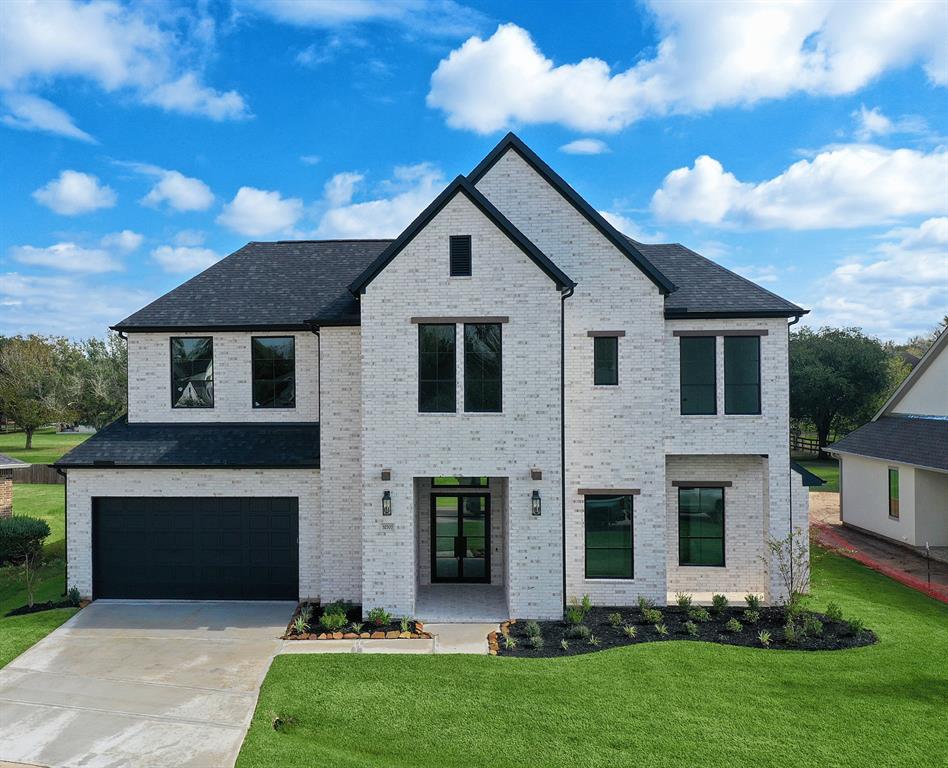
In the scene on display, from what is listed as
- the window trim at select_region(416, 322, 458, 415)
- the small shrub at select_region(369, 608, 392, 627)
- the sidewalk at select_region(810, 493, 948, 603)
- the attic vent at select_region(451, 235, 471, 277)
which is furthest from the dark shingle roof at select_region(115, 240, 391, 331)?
the sidewalk at select_region(810, 493, 948, 603)

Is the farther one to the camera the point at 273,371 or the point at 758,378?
the point at 273,371

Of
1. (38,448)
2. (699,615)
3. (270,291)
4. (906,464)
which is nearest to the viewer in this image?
(699,615)

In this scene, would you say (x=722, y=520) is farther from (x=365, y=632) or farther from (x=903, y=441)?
(x=903, y=441)

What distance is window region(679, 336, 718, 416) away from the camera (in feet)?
46.5

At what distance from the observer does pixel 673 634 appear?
38.6ft

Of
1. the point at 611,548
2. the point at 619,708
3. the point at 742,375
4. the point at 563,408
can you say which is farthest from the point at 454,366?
the point at 619,708

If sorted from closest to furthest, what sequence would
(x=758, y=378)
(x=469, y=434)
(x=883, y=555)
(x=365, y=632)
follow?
1. (x=365, y=632)
2. (x=469, y=434)
3. (x=758, y=378)
4. (x=883, y=555)

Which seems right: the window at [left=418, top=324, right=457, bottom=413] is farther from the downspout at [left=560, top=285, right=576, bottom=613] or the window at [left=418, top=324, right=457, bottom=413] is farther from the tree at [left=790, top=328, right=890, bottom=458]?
the tree at [left=790, top=328, right=890, bottom=458]

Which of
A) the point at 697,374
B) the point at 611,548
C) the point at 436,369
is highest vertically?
the point at 436,369

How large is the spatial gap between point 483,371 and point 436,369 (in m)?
1.02

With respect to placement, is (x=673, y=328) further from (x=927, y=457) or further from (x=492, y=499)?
(x=927, y=457)

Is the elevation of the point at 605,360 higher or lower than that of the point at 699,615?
higher

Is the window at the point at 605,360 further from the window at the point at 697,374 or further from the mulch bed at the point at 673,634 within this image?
the mulch bed at the point at 673,634

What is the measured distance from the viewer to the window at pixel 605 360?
45.3 feet
